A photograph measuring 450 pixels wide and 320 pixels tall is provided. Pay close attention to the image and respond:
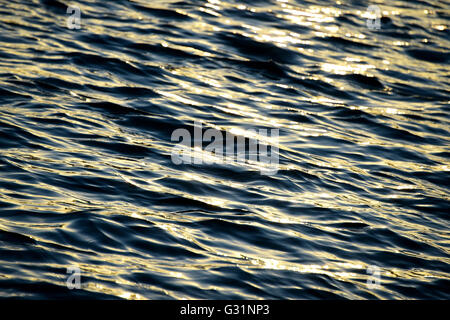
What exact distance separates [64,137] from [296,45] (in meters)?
5.47

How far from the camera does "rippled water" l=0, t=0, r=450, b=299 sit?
516 centimetres

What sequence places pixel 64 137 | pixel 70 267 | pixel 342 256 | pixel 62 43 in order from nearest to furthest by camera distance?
pixel 70 267
pixel 342 256
pixel 64 137
pixel 62 43

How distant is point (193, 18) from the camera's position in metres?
11.7

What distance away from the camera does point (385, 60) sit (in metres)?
11.2

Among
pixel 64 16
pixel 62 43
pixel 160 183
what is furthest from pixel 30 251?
pixel 64 16

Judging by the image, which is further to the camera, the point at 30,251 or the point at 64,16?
the point at 64,16

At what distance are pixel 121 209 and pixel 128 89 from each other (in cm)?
316

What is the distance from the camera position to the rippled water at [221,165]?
516cm

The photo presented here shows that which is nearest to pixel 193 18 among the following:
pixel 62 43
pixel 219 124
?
pixel 62 43

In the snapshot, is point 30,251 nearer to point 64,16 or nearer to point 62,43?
point 62,43

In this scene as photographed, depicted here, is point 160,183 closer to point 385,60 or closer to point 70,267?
point 70,267

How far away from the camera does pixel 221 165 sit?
7.05 m

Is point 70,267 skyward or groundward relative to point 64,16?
groundward

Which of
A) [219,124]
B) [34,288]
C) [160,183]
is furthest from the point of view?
[219,124]
